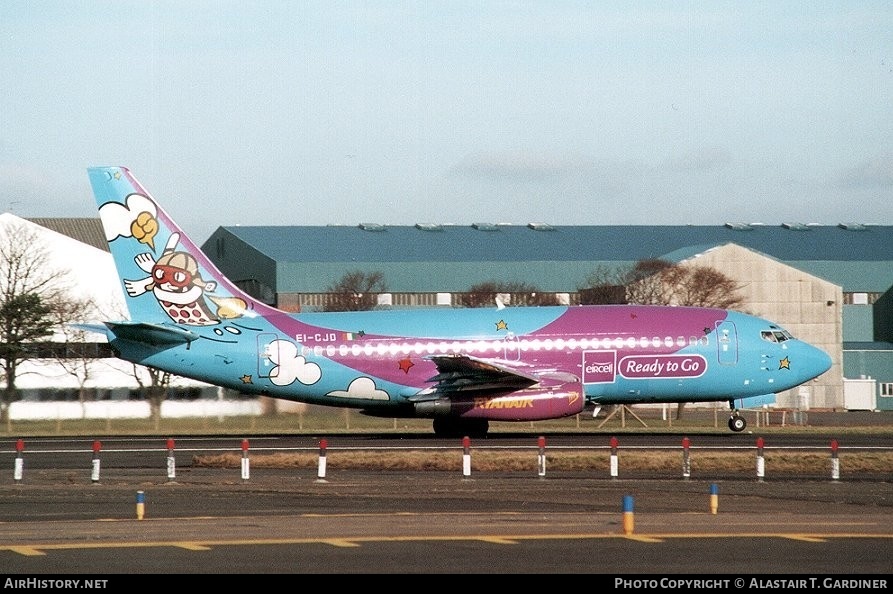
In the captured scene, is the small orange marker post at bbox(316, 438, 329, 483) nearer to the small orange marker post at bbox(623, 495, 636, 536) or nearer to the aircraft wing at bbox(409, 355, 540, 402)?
the aircraft wing at bbox(409, 355, 540, 402)

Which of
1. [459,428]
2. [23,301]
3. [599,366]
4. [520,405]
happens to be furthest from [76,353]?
[599,366]

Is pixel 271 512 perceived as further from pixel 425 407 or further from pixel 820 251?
pixel 820 251

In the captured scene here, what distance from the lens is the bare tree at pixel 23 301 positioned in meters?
59.9

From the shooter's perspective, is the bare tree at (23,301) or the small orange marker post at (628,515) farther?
the bare tree at (23,301)

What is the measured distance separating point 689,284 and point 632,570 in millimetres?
69540

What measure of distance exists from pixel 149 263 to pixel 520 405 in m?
13.7

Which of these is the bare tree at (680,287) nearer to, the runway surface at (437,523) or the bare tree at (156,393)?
the bare tree at (156,393)

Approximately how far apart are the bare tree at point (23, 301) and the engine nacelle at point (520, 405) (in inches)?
760

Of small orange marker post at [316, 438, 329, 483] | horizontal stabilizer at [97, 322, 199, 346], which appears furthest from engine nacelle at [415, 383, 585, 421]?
small orange marker post at [316, 438, 329, 483]

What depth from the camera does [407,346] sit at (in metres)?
46.5

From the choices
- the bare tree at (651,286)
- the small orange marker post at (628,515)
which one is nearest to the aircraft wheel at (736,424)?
the small orange marker post at (628,515)

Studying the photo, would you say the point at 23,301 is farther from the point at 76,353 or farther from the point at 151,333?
the point at 151,333

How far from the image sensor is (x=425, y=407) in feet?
151
